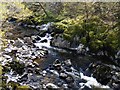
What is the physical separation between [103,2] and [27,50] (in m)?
5.15

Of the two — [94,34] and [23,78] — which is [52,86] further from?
[94,34]

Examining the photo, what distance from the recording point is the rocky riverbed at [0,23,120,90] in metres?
9.18

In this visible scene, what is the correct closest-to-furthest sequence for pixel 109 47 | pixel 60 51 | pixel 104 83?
pixel 104 83 → pixel 109 47 → pixel 60 51

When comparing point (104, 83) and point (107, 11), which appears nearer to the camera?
point (104, 83)

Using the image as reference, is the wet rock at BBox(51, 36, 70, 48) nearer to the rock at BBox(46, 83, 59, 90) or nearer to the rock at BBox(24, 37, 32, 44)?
the rock at BBox(24, 37, 32, 44)

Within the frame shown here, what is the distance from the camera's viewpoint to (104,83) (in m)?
9.39

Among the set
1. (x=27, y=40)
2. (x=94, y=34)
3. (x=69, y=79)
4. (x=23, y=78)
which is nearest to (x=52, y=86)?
(x=69, y=79)

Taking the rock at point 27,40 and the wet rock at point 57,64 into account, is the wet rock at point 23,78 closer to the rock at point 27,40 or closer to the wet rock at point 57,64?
the wet rock at point 57,64

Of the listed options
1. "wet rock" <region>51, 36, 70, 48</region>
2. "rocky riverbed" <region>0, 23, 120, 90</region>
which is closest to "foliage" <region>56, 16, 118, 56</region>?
"wet rock" <region>51, 36, 70, 48</region>

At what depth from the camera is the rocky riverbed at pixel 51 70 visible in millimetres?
9180

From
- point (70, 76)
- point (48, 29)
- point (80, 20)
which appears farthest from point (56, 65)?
point (48, 29)

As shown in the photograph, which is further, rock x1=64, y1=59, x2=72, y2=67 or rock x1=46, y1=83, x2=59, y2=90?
rock x1=64, y1=59, x2=72, y2=67

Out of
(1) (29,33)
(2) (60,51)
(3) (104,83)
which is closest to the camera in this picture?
(3) (104,83)

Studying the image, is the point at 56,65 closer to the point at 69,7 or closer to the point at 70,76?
the point at 70,76
